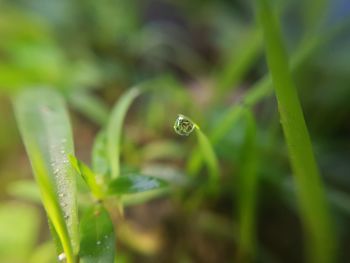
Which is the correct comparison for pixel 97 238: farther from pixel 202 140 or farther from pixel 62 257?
pixel 202 140

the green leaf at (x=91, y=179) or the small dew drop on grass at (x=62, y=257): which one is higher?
the green leaf at (x=91, y=179)

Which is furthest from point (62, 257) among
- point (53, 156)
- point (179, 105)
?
point (179, 105)

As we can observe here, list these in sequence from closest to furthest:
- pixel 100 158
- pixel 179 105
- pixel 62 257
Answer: pixel 62 257, pixel 100 158, pixel 179 105

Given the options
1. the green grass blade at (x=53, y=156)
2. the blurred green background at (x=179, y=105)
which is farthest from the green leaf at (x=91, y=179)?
the blurred green background at (x=179, y=105)

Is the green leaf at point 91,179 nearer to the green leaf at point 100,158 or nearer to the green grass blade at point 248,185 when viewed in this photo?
the green leaf at point 100,158

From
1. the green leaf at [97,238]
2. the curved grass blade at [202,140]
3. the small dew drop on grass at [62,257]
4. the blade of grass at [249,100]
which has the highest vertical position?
the blade of grass at [249,100]

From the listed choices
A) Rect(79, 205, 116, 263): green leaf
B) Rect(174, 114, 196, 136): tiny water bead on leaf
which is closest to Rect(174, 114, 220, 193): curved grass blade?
Rect(174, 114, 196, 136): tiny water bead on leaf

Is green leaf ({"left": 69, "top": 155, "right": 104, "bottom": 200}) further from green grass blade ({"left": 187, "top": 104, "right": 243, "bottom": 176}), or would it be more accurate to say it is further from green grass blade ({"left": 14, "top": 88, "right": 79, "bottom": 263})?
green grass blade ({"left": 187, "top": 104, "right": 243, "bottom": 176})

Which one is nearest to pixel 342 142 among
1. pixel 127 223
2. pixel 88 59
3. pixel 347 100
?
pixel 347 100
